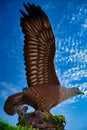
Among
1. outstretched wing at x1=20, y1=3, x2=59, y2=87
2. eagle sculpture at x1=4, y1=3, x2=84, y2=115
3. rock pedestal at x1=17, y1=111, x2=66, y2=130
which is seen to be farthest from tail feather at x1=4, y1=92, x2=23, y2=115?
outstretched wing at x1=20, y1=3, x2=59, y2=87

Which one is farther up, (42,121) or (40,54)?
(40,54)

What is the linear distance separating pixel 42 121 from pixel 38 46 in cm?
235

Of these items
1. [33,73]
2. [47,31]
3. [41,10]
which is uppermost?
[41,10]

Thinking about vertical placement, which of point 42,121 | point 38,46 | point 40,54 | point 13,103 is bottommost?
point 42,121

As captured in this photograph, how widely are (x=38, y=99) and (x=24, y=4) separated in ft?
9.64

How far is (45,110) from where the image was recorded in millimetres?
9570

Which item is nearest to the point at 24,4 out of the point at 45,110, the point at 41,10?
the point at 41,10

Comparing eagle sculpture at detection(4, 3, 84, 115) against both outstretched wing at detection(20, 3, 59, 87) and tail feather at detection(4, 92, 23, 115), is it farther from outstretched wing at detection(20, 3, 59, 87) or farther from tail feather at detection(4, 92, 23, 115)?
tail feather at detection(4, 92, 23, 115)

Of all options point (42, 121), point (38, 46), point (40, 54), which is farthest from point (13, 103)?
point (38, 46)

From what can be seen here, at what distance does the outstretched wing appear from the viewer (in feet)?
32.9

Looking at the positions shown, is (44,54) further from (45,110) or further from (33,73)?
(45,110)

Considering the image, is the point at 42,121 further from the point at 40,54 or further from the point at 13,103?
the point at 40,54

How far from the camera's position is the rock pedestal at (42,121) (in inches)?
365

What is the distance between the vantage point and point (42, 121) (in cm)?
927
